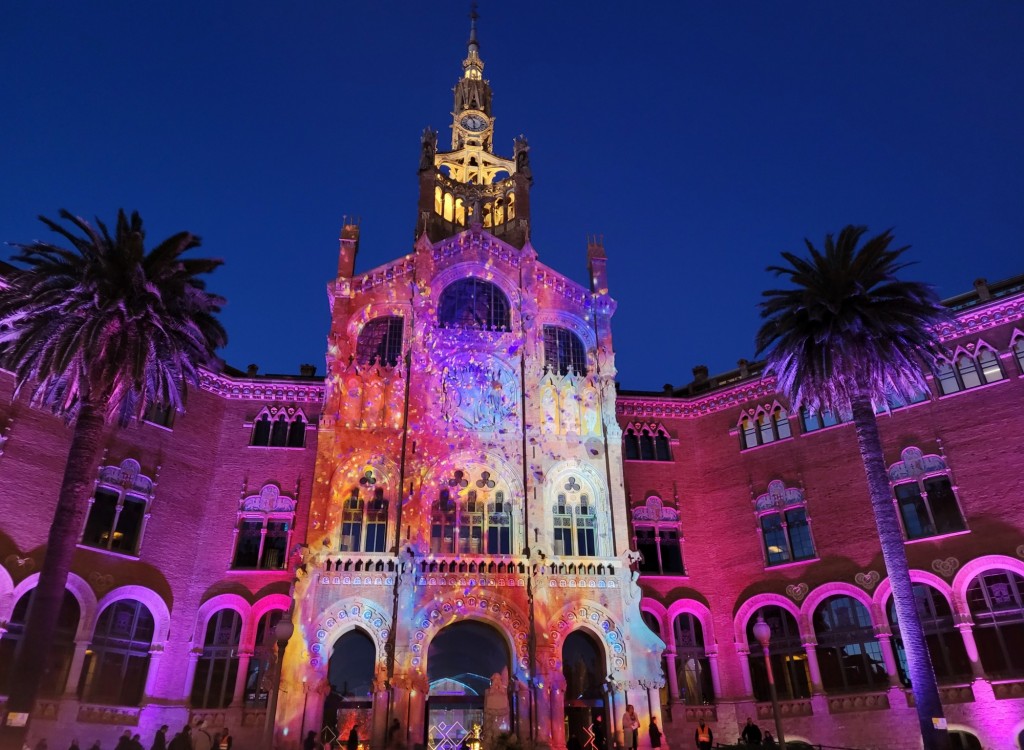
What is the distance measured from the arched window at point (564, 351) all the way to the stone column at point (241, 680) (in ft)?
61.0

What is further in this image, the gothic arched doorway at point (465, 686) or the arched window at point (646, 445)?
the arched window at point (646, 445)

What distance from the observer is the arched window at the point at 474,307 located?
123 ft

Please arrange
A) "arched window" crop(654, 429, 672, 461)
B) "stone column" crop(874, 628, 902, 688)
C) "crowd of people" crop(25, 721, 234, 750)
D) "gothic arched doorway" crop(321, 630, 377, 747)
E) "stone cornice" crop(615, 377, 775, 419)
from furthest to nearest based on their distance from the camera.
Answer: "arched window" crop(654, 429, 672, 461), "stone cornice" crop(615, 377, 775, 419), "stone column" crop(874, 628, 902, 688), "gothic arched doorway" crop(321, 630, 377, 747), "crowd of people" crop(25, 721, 234, 750)

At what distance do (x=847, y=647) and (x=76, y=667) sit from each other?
101 feet

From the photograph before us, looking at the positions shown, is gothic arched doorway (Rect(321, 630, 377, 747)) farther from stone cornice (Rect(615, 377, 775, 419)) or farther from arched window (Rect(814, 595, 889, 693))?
arched window (Rect(814, 595, 889, 693))

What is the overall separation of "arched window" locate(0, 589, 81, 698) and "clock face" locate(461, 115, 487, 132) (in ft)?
122

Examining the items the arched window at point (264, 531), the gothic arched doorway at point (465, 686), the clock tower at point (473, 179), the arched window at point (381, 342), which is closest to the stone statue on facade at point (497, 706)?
the gothic arched doorway at point (465, 686)

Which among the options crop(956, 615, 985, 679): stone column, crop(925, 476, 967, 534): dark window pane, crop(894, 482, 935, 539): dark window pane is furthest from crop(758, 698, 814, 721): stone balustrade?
crop(925, 476, 967, 534): dark window pane

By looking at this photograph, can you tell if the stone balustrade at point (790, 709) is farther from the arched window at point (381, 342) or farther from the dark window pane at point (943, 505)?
the arched window at point (381, 342)

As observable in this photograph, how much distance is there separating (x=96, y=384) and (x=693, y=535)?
27.0 meters

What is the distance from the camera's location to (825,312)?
28.6m

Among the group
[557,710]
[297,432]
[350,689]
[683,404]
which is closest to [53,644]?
[350,689]

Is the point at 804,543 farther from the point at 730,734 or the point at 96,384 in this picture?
the point at 96,384

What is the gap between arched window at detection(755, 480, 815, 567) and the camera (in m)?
35.0
